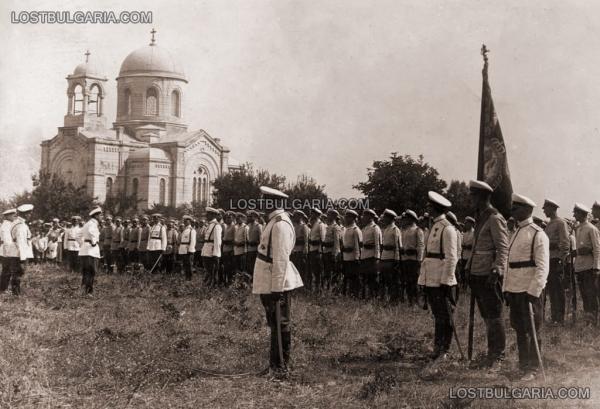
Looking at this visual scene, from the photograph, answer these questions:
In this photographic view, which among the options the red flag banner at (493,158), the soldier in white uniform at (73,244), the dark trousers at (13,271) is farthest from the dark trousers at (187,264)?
the red flag banner at (493,158)

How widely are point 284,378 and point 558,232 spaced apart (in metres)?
6.12

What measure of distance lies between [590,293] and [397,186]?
19371 mm

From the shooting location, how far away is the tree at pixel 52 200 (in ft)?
136

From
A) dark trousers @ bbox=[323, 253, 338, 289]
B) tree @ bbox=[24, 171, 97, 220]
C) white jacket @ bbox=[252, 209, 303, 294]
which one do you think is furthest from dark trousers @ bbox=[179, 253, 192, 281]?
tree @ bbox=[24, 171, 97, 220]

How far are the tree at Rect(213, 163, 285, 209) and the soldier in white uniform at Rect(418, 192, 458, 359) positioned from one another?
44.5 meters

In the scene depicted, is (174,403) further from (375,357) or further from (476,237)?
(476,237)

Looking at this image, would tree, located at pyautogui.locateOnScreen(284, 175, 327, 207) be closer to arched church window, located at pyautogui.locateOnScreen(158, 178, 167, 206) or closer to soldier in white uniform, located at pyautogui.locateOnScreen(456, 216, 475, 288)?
arched church window, located at pyautogui.locateOnScreen(158, 178, 167, 206)

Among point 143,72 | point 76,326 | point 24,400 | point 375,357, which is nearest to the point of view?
point 24,400

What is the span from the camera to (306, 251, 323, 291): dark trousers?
51.7 ft

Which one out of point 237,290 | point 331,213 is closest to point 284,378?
point 237,290

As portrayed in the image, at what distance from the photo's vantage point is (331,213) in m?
15.5

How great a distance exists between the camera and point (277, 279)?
23.7 feet

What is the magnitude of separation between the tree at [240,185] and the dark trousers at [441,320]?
44625mm

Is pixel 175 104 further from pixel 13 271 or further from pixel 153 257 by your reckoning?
pixel 13 271
